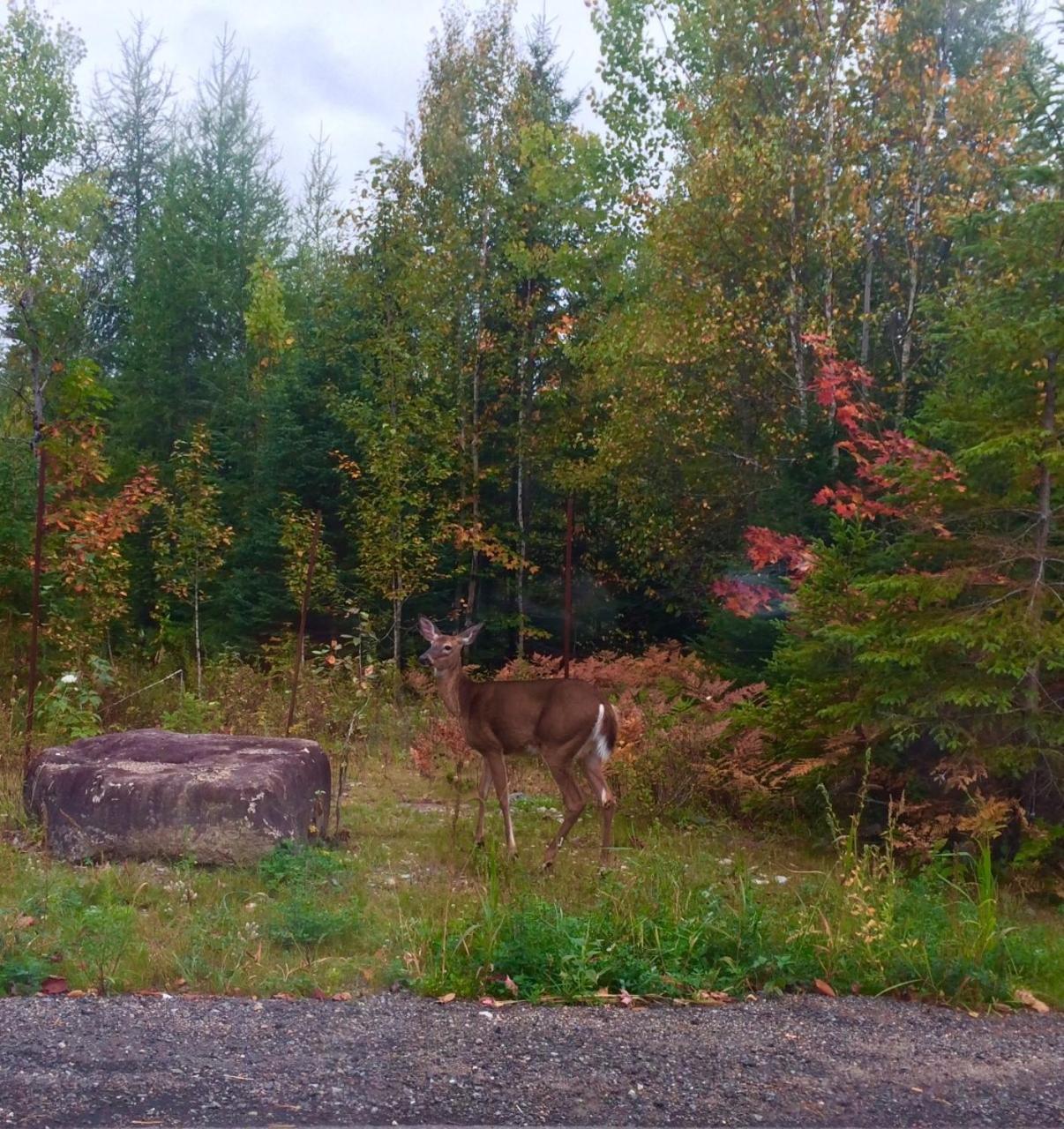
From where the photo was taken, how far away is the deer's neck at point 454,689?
10.0 meters

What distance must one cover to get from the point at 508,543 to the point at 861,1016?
17.3m

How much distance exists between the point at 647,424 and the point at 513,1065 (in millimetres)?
14796

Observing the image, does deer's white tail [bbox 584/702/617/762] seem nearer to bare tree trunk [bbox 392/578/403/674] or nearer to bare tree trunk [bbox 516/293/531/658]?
bare tree trunk [bbox 392/578/403/674]

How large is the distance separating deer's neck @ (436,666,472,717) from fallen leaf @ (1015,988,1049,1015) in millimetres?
5150

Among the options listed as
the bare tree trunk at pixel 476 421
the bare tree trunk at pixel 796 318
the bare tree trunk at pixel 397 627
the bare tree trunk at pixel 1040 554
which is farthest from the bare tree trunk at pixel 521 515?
the bare tree trunk at pixel 1040 554

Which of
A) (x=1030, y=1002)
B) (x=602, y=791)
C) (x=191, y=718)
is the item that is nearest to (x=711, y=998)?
(x=1030, y=1002)

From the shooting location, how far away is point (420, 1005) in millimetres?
5402

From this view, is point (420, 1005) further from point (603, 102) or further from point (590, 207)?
point (590, 207)

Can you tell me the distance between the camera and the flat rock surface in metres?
4.23

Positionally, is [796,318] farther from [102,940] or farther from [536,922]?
[102,940]

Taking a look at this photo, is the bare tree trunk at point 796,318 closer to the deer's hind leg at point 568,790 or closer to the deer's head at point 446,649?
the deer's head at point 446,649

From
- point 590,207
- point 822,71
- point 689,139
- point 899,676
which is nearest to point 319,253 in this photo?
point 590,207

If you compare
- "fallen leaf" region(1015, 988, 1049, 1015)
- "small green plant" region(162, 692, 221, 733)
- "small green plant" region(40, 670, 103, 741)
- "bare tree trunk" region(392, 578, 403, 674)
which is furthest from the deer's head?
"bare tree trunk" region(392, 578, 403, 674)

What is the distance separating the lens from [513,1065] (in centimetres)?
462
